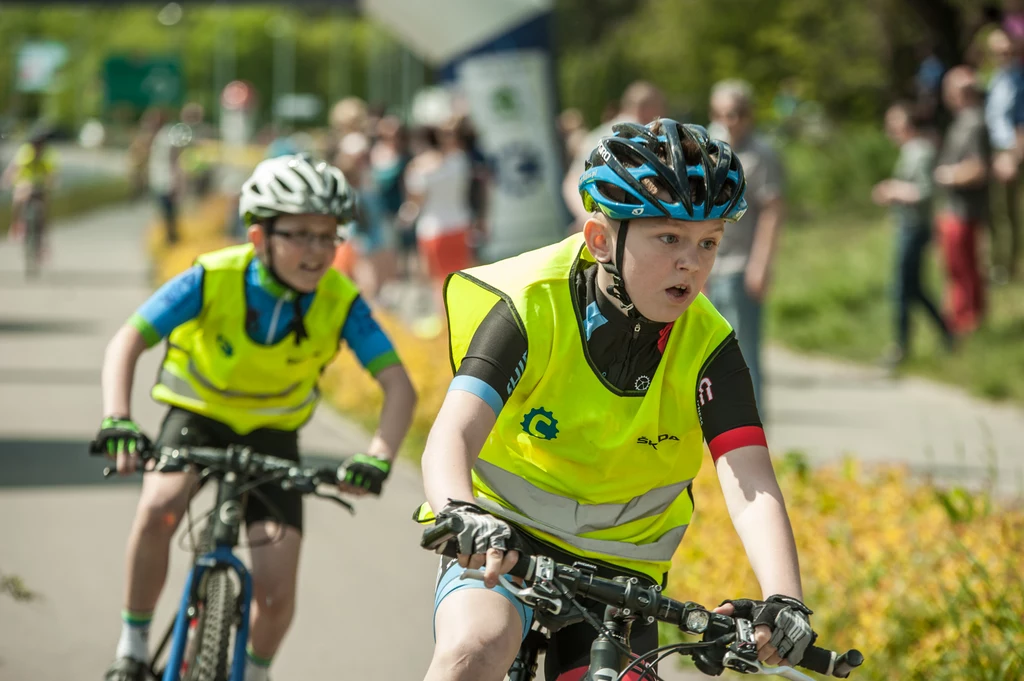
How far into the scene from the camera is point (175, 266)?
17656mm

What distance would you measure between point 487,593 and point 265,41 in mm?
126123

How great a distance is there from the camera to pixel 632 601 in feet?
9.27

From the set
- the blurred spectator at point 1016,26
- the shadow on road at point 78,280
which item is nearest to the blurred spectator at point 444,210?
the blurred spectator at point 1016,26

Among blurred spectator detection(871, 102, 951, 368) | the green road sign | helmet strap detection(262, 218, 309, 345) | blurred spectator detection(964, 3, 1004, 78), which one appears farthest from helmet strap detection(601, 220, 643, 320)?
the green road sign

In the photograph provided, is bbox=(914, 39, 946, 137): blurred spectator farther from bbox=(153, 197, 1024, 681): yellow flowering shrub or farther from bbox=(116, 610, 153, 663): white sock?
bbox=(116, 610, 153, 663): white sock

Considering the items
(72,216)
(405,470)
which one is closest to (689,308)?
(405,470)

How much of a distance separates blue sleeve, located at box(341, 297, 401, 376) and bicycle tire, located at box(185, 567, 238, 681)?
84 centimetres

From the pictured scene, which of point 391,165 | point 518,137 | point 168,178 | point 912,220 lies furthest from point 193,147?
point 912,220

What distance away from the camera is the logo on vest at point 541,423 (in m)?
3.32

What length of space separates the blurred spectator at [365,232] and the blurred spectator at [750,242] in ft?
19.0

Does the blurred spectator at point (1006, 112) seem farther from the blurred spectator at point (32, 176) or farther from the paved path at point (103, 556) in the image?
the blurred spectator at point (32, 176)

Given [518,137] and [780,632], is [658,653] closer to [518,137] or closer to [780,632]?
[780,632]

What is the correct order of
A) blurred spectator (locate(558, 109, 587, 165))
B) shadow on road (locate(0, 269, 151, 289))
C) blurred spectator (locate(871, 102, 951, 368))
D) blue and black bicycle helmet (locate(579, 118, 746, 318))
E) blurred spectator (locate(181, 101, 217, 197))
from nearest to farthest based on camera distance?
blue and black bicycle helmet (locate(579, 118, 746, 318)) < blurred spectator (locate(871, 102, 951, 368)) < blurred spectator (locate(558, 109, 587, 165)) < shadow on road (locate(0, 269, 151, 289)) < blurred spectator (locate(181, 101, 217, 197))

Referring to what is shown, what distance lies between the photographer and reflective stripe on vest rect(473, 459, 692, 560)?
3.35 meters
